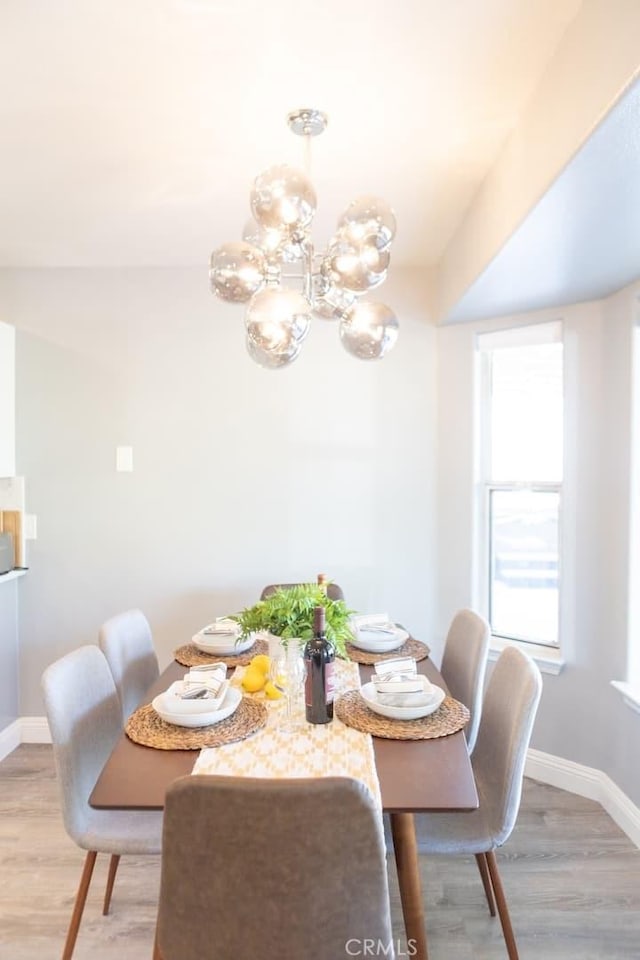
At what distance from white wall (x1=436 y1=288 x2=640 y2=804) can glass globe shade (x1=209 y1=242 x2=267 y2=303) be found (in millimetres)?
1653

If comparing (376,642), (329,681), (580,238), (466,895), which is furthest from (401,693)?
(580,238)

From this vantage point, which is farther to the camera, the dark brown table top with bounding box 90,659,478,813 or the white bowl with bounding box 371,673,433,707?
the white bowl with bounding box 371,673,433,707

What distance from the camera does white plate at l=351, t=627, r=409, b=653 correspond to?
2.41m

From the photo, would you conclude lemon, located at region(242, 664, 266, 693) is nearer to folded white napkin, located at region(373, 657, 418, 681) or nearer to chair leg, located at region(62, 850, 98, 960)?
folded white napkin, located at region(373, 657, 418, 681)

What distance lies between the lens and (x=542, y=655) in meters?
3.09

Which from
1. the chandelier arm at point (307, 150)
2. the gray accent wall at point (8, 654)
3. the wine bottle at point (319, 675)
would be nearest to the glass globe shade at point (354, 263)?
the chandelier arm at point (307, 150)

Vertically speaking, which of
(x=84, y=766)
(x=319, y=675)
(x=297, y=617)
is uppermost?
(x=297, y=617)

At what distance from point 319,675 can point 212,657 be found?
2.51 feet

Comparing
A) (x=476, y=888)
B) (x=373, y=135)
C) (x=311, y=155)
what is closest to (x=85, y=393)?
(x=311, y=155)

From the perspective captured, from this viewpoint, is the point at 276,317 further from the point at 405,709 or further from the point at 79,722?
the point at 79,722

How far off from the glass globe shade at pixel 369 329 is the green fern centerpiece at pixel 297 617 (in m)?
0.75

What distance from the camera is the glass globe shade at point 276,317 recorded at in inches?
63.6

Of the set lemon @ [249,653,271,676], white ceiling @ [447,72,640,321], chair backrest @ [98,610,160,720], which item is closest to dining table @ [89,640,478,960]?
lemon @ [249,653,271,676]

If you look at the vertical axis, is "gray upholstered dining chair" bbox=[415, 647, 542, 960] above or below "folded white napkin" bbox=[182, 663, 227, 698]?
below
